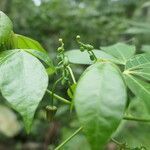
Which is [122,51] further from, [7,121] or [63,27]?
[63,27]

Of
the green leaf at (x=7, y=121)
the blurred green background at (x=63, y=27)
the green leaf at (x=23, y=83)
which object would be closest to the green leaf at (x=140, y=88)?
the green leaf at (x=23, y=83)

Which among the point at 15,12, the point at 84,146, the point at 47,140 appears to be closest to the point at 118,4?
the point at 15,12

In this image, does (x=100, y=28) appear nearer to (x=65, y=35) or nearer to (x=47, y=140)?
(x=65, y=35)

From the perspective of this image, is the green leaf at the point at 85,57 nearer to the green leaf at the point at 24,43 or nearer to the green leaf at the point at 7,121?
the green leaf at the point at 24,43

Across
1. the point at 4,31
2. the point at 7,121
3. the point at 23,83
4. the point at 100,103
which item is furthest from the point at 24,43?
the point at 7,121

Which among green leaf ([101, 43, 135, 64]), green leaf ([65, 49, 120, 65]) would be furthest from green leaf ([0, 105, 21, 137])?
green leaf ([65, 49, 120, 65])

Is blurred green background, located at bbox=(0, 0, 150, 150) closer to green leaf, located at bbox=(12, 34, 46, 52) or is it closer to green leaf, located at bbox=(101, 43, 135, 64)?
green leaf, located at bbox=(101, 43, 135, 64)
